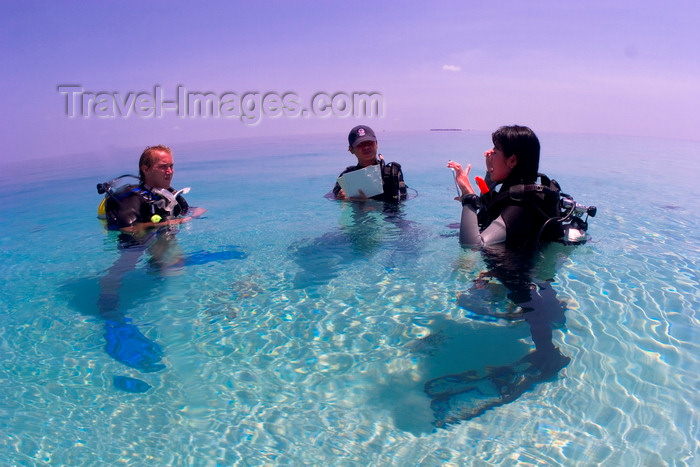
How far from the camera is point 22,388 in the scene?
3123 millimetres

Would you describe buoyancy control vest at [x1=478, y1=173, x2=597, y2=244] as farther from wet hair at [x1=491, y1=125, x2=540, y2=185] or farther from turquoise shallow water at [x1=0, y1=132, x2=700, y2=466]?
turquoise shallow water at [x1=0, y1=132, x2=700, y2=466]

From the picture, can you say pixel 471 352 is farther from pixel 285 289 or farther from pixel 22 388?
pixel 22 388

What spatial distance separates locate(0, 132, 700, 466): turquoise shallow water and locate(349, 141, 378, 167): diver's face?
980 mm

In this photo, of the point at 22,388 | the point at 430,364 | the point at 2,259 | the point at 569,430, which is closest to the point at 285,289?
the point at 430,364

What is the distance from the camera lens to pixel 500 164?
12.1ft

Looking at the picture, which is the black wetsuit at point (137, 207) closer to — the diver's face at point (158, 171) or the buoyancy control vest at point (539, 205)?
the diver's face at point (158, 171)

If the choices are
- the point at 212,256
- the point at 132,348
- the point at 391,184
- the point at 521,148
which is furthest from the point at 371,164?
the point at 132,348

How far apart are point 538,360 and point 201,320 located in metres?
2.75

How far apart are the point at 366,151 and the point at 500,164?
9.79 ft

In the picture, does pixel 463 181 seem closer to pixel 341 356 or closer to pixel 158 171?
pixel 341 356

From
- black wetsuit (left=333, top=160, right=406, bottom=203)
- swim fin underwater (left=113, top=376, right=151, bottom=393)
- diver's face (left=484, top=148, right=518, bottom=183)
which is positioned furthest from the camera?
black wetsuit (left=333, top=160, right=406, bottom=203)

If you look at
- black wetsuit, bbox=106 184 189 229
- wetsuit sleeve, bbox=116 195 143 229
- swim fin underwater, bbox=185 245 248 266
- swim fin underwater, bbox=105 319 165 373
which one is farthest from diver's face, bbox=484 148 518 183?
wetsuit sleeve, bbox=116 195 143 229

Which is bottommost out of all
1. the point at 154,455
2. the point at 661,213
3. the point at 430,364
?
the point at 154,455

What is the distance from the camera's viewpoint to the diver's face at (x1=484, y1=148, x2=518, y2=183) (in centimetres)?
366
